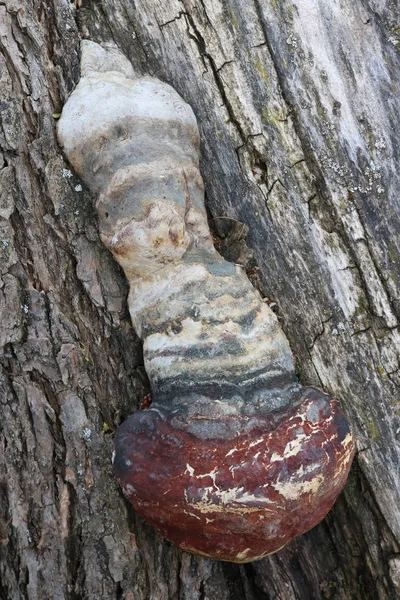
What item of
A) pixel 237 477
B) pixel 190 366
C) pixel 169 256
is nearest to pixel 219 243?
pixel 169 256

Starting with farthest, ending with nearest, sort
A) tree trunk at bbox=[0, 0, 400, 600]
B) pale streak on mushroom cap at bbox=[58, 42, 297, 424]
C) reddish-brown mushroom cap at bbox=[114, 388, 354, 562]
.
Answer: tree trunk at bbox=[0, 0, 400, 600] → pale streak on mushroom cap at bbox=[58, 42, 297, 424] → reddish-brown mushroom cap at bbox=[114, 388, 354, 562]

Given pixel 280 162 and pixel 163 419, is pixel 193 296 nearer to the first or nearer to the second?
pixel 163 419

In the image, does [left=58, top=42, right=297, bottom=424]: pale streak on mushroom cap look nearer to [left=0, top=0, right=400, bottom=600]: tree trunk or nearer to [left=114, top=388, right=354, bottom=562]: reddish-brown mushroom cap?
[left=114, top=388, right=354, bottom=562]: reddish-brown mushroom cap

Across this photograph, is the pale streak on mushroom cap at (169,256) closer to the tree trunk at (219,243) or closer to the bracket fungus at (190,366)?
the bracket fungus at (190,366)

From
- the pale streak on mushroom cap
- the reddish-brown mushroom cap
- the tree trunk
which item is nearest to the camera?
the reddish-brown mushroom cap

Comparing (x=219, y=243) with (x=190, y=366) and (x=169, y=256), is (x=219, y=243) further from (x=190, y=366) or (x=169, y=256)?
(x=190, y=366)

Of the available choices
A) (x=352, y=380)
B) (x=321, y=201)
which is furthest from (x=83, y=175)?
(x=352, y=380)

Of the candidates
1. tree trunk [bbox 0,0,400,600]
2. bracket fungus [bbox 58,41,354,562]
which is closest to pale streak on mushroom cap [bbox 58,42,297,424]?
bracket fungus [bbox 58,41,354,562]
